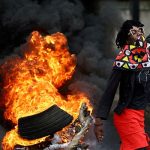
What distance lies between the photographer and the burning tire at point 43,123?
5637 mm

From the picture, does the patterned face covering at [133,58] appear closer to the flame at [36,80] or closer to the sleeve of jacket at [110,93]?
the sleeve of jacket at [110,93]

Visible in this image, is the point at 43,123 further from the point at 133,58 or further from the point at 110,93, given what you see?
the point at 133,58

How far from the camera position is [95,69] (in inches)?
317

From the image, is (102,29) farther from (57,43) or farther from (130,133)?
(130,133)

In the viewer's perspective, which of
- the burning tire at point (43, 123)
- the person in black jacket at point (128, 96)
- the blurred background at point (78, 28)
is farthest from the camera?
the blurred background at point (78, 28)

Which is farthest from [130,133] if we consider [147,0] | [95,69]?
[147,0]

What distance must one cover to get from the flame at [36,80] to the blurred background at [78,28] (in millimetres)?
377

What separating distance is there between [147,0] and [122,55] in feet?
14.1

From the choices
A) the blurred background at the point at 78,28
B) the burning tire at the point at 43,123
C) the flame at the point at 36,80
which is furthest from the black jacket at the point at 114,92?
the blurred background at the point at 78,28

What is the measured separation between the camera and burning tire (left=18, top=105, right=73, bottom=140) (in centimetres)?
564

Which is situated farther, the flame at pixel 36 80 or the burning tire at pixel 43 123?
the flame at pixel 36 80

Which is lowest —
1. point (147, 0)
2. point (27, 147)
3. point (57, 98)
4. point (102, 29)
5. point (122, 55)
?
point (27, 147)

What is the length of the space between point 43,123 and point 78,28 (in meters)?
3.13

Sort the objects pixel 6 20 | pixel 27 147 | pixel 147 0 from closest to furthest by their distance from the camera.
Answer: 1. pixel 27 147
2. pixel 6 20
3. pixel 147 0
